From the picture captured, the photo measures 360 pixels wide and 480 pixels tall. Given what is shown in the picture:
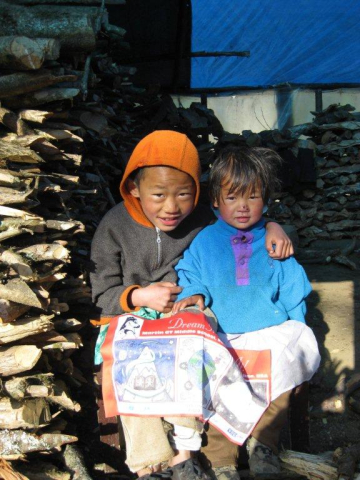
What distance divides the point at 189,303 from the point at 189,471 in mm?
873

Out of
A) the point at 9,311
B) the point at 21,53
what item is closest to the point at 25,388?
the point at 9,311

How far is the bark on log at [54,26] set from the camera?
165 inches

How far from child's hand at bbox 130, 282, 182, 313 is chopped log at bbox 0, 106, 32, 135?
1168mm

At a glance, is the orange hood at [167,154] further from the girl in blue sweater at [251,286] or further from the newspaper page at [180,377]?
the newspaper page at [180,377]

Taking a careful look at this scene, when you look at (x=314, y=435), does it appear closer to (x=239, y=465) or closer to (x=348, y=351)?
(x=239, y=465)

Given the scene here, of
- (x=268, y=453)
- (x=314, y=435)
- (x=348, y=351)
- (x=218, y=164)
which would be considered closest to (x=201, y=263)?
(x=218, y=164)

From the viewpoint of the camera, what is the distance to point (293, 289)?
130 inches

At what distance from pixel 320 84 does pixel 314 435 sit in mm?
8964

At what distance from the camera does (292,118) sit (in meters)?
11.7

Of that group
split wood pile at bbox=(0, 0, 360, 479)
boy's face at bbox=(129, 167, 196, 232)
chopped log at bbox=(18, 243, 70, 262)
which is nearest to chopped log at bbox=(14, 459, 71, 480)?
split wood pile at bbox=(0, 0, 360, 479)

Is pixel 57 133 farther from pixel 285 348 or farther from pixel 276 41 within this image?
pixel 276 41

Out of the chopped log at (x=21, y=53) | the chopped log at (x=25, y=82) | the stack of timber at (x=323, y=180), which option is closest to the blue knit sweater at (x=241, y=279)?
the chopped log at (x=25, y=82)

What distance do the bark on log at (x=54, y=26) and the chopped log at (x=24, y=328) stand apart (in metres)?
2.35

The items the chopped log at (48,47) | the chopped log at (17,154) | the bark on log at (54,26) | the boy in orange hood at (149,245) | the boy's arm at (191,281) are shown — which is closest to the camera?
the boy in orange hood at (149,245)
